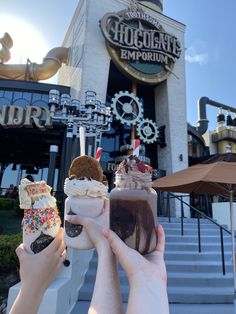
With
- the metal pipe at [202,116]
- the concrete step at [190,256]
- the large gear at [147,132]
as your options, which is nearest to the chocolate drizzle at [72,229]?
the concrete step at [190,256]

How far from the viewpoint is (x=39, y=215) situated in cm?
140

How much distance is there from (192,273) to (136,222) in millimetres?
4764

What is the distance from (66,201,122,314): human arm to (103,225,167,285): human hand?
0.27 feet

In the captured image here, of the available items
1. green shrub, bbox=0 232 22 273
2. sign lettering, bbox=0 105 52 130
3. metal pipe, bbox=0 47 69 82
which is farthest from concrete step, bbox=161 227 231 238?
metal pipe, bbox=0 47 69 82

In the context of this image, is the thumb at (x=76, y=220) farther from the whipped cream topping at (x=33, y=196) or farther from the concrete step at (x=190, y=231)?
the concrete step at (x=190, y=231)

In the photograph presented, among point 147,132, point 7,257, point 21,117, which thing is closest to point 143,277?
point 7,257

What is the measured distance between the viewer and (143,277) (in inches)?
44.6

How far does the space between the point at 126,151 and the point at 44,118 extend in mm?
4131

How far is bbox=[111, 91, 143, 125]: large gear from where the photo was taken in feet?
39.7

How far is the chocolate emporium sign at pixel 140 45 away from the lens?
12.5 m

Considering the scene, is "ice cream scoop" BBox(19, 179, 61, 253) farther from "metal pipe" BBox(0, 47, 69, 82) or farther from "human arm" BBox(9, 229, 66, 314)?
"metal pipe" BBox(0, 47, 69, 82)

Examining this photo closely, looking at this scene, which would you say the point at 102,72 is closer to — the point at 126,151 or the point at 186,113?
the point at 126,151

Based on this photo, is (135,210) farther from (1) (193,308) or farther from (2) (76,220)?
(1) (193,308)

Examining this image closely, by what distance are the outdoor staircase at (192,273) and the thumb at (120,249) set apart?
3676 mm
